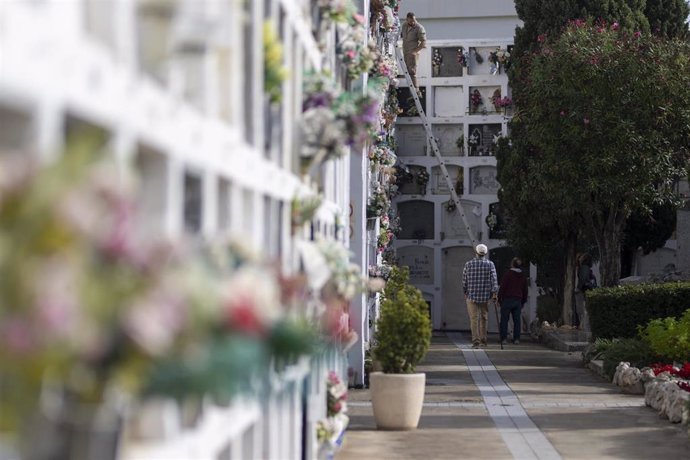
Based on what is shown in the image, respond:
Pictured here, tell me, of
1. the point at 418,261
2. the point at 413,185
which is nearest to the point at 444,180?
the point at 413,185

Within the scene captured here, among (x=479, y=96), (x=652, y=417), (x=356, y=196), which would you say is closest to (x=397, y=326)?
(x=652, y=417)

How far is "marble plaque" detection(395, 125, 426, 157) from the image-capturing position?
34.6 meters

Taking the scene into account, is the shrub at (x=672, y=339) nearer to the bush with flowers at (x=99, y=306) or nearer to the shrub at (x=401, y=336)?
the shrub at (x=401, y=336)

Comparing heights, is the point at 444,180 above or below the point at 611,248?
above

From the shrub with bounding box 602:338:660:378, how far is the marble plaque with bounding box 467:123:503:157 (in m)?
16.7

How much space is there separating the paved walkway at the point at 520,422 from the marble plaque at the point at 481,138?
15108 mm

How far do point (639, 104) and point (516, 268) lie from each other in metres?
4.26

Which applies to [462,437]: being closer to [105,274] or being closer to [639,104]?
[105,274]

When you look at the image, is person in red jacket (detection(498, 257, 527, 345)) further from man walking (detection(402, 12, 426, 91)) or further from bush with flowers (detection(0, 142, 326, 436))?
bush with flowers (detection(0, 142, 326, 436))

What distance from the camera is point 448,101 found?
115 feet

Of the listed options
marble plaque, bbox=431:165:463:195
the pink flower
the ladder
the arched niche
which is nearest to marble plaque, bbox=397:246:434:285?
the arched niche

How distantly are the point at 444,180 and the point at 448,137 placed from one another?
1.11 m

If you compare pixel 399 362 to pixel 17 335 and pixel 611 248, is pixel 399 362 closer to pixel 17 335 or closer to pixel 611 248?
pixel 17 335

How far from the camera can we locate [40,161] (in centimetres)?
267
